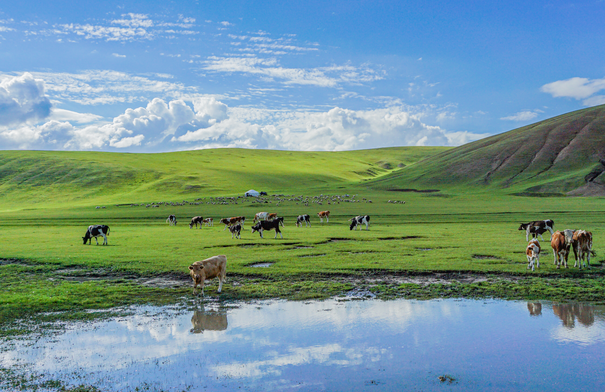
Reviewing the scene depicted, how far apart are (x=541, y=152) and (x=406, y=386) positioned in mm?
178127

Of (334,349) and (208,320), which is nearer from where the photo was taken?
(334,349)

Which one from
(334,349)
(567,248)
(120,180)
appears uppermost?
(120,180)

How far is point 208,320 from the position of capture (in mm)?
13883

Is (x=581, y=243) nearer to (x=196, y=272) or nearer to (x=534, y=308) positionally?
(x=534, y=308)

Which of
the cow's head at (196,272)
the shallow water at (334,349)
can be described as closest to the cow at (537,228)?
the shallow water at (334,349)

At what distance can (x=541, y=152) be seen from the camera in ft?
525

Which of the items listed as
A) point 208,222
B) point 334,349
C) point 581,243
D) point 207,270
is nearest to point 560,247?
point 581,243

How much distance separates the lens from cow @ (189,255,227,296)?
672 inches

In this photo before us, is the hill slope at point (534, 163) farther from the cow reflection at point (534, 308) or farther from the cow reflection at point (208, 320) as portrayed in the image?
the cow reflection at point (208, 320)

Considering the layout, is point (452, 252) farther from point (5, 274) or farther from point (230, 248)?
point (5, 274)

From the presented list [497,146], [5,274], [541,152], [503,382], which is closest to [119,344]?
[503,382]

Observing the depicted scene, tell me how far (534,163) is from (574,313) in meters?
161

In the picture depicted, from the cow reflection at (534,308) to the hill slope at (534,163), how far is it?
117 m

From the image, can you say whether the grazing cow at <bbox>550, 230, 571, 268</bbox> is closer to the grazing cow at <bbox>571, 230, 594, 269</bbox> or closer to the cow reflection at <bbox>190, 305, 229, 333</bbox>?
the grazing cow at <bbox>571, 230, 594, 269</bbox>
